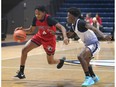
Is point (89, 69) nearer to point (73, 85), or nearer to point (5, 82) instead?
point (73, 85)

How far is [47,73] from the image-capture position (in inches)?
313

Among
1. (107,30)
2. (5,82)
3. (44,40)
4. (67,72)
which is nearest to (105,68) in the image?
(67,72)

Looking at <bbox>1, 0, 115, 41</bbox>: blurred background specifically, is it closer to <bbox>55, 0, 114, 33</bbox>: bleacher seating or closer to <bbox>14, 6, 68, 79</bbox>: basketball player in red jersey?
<bbox>55, 0, 114, 33</bbox>: bleacher seating

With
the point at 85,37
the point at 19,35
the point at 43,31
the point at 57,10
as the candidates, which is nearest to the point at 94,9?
the point at 57,10

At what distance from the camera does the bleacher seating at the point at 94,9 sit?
25656mm

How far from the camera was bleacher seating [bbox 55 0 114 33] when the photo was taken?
84.2 ft

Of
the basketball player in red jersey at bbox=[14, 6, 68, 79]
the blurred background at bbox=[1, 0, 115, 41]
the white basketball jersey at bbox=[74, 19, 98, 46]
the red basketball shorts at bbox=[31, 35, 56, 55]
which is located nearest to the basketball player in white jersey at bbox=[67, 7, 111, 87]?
the white basketball jersey at bbox=[74, 19, 98, 46]

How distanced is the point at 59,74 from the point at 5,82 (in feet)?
5.10

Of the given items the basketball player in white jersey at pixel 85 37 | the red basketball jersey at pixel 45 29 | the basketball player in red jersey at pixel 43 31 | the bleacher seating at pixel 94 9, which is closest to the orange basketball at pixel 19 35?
the basketball player in red jersey at pixel 43 31

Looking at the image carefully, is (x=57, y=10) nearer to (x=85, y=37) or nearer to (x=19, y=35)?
(x=19, y=35)

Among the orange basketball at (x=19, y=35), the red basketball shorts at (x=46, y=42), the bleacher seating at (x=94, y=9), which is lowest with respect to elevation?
the red basketball shorts at (x=46, y=42)

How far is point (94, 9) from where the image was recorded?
26344 mm

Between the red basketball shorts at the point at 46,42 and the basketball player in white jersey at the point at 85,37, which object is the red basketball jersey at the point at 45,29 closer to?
the red basketball shorts at the point at 46,42

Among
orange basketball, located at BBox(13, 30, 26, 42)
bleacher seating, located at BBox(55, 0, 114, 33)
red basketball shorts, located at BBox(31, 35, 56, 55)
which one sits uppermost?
bleacher seating, located at BBox(55, 0, 114, 33)
